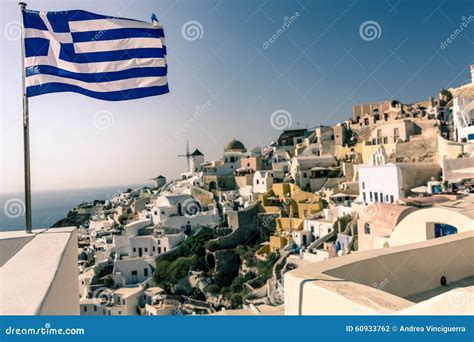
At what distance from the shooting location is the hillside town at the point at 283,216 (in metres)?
14.6

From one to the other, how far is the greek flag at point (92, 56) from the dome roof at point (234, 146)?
39.4 metres

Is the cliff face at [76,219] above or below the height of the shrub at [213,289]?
above

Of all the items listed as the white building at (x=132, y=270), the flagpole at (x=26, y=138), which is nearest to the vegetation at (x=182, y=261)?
the white building at (x=132, y=270)

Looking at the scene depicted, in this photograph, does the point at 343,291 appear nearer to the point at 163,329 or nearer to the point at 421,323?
the point at 421,323

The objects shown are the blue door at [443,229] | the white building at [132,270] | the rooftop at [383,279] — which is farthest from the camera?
the white building at [132,270]

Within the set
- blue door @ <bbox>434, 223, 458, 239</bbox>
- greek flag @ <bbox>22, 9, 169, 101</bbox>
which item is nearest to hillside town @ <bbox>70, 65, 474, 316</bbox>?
→ blue door @ <bbox>434, 223, 458, 239</bbox>

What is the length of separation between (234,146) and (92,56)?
40.8m

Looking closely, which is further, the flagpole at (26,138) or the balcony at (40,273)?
the flagpole at (26,138)

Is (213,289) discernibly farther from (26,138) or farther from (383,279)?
(383,279)

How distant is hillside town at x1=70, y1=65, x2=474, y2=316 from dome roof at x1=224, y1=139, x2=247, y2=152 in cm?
767

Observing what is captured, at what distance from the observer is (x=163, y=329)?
2.65 meters

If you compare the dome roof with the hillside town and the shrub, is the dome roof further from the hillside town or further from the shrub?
the shrub

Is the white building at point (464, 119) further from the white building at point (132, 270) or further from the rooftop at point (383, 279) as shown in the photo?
the white building at point (132, 270)

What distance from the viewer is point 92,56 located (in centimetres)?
494
